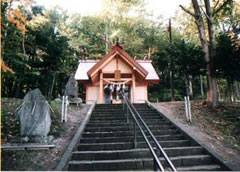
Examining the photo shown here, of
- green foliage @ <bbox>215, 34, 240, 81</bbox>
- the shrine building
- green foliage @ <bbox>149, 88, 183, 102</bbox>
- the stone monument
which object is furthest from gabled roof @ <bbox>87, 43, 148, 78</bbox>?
the stone monument

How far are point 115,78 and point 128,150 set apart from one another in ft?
31.7

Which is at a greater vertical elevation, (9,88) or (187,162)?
(9,88)

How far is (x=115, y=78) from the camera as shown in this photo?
14969 mm

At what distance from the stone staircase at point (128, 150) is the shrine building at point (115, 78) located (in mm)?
6344

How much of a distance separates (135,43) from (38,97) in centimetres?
1829

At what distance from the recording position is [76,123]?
Result: 26.2 feet

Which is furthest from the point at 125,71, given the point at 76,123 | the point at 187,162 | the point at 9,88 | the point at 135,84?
the point at 9,88

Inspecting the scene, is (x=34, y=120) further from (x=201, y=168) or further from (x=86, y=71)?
(x=86, y=71)

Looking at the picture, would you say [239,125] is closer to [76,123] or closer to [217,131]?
[217,131]

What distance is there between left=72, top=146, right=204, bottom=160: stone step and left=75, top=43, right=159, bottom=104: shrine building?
8.76 meters

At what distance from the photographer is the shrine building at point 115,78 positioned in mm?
14438

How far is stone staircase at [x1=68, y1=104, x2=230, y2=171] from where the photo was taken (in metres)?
4.99

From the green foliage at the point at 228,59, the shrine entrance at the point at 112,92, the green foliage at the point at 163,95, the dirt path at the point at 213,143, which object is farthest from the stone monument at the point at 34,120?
the green foliage at the point at 163,95

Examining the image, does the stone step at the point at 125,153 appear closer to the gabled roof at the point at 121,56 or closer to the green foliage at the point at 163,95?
the gabled roof at the point at 121,56
